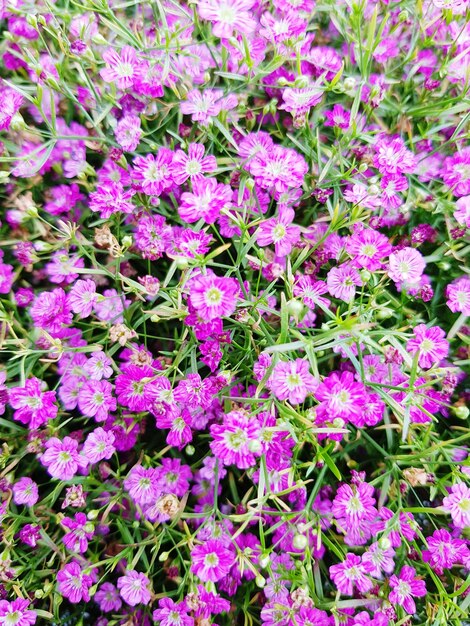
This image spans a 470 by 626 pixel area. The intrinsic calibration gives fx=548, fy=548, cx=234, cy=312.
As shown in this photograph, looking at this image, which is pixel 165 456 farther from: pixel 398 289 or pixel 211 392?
pixel 398 289

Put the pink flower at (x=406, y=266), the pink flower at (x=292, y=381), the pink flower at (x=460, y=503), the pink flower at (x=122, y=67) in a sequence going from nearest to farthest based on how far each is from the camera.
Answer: the pink flower at (x=292, y=381) < the pink flower at (x=460, y=503) < the pink flower at (x=406, y=266) < the pink flower at (x=122, y=67)

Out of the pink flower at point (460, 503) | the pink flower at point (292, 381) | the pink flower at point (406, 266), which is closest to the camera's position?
the pink flower at point (292, 381)

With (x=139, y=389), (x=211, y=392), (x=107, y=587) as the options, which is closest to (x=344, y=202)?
(x=211, y=392)

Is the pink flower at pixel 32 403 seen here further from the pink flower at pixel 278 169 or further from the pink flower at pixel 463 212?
the pink flower at pixel 463 212

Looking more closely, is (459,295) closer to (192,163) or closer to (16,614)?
(192,163)

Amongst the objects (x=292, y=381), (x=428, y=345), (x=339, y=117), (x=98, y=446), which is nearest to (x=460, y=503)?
(x=428, y=345)

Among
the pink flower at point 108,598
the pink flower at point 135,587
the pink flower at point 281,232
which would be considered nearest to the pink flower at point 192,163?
the pink flower at point 281,232

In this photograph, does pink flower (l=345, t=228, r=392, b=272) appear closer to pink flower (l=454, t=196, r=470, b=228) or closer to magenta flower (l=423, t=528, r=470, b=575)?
pink flower (l=454, t=196, r=470, b=228)
